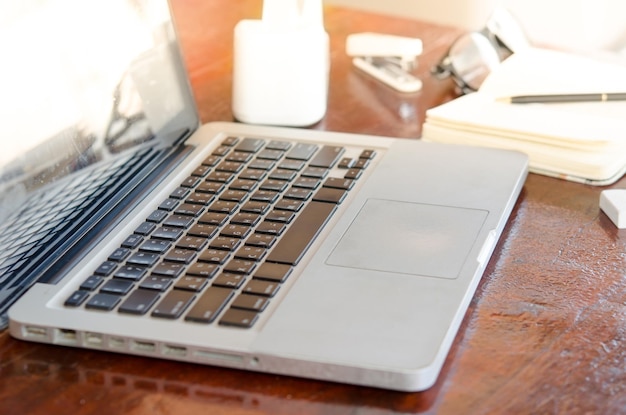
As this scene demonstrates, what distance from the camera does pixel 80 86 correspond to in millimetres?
789

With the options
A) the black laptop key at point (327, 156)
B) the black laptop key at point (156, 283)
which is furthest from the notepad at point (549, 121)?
the black laptop key at point (156, 283)

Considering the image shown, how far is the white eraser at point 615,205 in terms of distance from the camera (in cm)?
79

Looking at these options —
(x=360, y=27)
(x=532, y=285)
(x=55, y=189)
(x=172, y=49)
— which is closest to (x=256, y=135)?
(x=172, y=49)

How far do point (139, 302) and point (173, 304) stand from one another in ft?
0.08

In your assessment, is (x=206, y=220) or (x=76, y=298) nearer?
(x=76, y=298)

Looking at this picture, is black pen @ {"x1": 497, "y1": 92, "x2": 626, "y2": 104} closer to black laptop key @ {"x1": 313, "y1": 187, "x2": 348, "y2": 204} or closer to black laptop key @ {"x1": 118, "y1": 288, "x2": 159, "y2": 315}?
black laptop key @ {"x1": 313, "y1": 187, "x2": 348, "y2": 204}

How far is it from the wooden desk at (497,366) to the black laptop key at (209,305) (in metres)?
0.03

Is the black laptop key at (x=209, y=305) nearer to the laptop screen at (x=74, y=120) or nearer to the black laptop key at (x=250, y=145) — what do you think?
the laptop screen at (x=74, y=120)

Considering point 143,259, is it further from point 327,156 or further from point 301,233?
point 327,156

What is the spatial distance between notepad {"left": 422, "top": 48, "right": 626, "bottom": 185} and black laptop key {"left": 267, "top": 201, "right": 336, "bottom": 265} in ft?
0.70

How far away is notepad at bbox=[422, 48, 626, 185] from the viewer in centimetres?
87

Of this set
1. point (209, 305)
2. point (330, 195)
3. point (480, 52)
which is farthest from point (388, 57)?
point (209, 305)

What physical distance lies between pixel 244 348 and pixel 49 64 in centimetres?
31

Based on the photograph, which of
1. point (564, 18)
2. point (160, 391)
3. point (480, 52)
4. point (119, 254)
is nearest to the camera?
point (160, 391)
